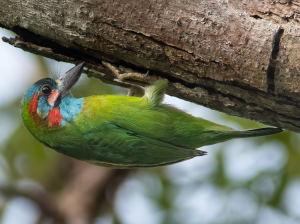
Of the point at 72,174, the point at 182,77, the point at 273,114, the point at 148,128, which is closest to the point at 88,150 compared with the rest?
the point at 148,128

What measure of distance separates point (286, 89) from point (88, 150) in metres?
2.08

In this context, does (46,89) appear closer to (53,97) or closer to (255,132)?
(53,97)

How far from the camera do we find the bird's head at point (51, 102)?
350cm

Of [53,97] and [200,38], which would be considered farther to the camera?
[53,97]

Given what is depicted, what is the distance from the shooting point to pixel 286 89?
2859 mm

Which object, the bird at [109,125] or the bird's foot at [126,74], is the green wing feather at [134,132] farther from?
the bird's foot at [126,74]

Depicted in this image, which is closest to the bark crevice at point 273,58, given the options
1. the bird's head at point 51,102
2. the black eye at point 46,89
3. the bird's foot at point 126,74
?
the bird's foot at point 126,74

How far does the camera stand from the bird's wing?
347 centimetres

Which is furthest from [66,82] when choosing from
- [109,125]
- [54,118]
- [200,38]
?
[200,38]

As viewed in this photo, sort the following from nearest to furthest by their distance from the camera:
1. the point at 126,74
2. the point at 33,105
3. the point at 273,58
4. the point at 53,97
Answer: the point at 273,58 < the point at 126,74 < the point at 33,105 < the point at 53,97

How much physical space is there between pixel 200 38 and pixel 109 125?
1.35 meters

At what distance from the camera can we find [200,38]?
9.46ft

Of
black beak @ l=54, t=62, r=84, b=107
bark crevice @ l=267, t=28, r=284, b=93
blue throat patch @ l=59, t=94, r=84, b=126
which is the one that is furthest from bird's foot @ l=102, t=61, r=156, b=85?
bark crevice @ l=267, t=28, r=284, b=93

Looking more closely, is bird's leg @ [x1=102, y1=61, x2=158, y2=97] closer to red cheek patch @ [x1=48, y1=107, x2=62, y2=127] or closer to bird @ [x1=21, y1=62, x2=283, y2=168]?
bird @ [x1=21, y1=62, x2=283, y2=168]
